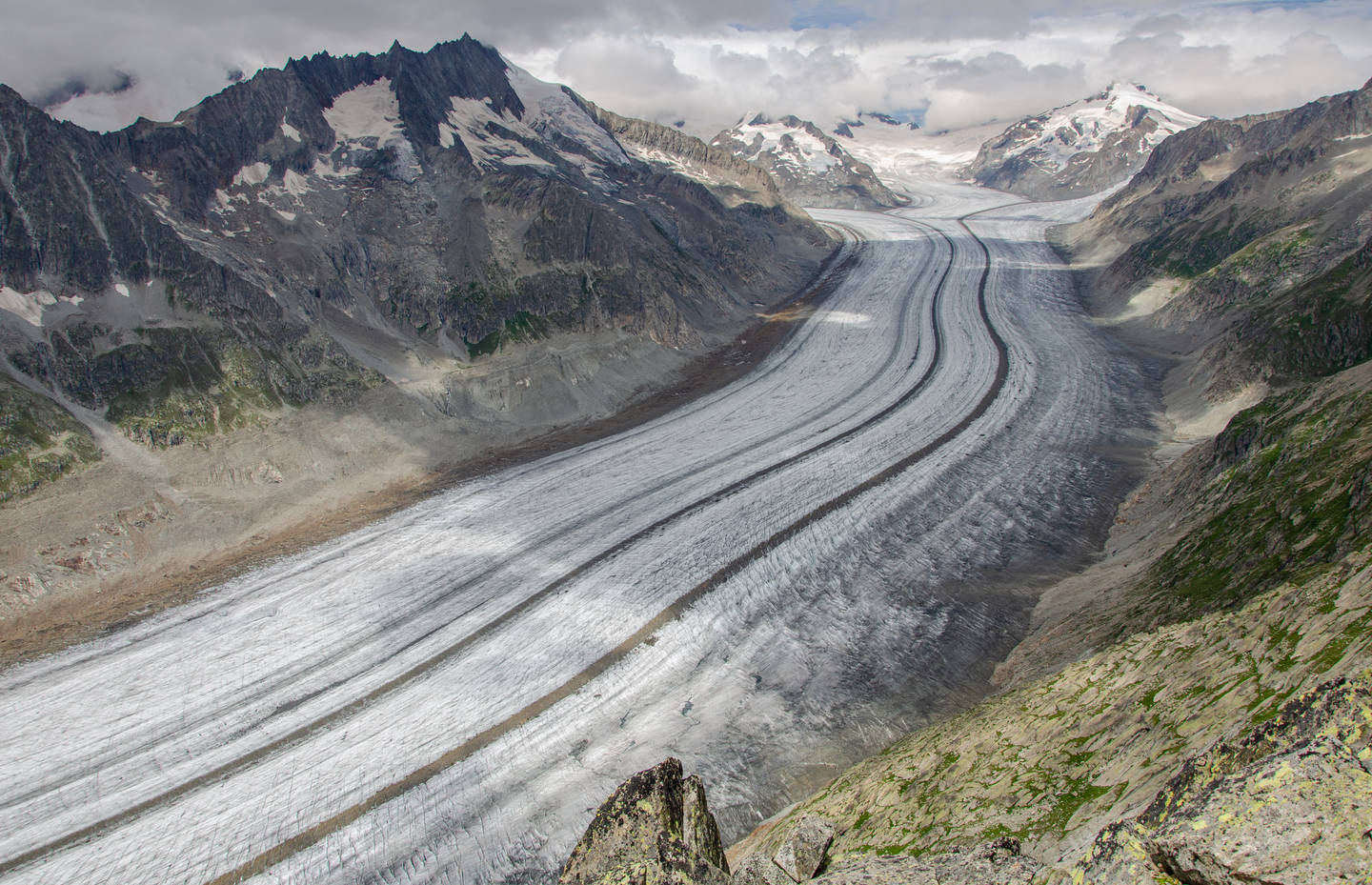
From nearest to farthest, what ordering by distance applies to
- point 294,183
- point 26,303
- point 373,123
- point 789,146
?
point 26,303, point 294,183, point 373,123, point 789,146

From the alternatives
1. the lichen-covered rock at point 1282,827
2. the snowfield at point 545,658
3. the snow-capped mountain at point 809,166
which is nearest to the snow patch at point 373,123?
the snowfield at point 545,658

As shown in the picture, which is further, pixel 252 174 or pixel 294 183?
pixel 294 183

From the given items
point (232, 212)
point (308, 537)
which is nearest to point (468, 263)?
point (232, 212)

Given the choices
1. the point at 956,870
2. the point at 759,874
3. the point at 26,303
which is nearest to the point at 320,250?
the point at 26,303

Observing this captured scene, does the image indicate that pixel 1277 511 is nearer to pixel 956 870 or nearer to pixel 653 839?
pixel 956 870

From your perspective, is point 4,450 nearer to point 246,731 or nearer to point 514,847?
point 246,731

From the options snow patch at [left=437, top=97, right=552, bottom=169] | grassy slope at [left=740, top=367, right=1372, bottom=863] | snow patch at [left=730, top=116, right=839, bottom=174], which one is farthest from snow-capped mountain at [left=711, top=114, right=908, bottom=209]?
grassy slope at [left=740, top=367, right=1372, bottom=863]
